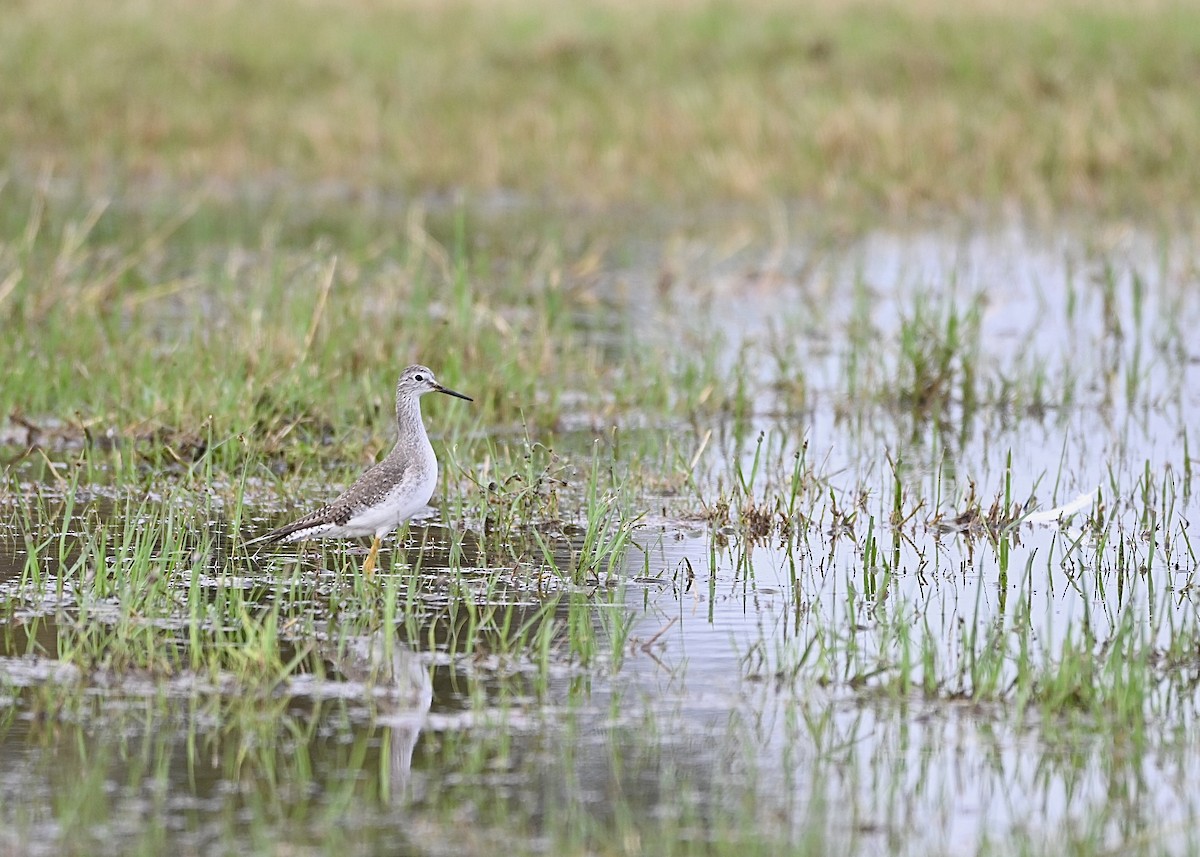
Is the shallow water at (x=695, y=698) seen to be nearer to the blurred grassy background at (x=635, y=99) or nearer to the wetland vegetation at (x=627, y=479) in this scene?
the wetland vegetation at (x=627, y=479)

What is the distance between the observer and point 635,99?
21.3 m

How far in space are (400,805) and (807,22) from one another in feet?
69.4

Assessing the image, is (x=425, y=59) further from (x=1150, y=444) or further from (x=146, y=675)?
(x=146, y=675)

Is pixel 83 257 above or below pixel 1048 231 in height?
below

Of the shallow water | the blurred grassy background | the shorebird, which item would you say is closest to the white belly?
the shorebird

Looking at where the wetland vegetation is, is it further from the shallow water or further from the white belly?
the white belly

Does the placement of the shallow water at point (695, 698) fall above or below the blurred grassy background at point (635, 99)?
below

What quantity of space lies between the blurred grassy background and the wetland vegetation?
8 cm

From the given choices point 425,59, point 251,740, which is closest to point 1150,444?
point 251,740

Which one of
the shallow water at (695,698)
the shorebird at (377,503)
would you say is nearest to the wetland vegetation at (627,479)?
the shallow water at (695,698)

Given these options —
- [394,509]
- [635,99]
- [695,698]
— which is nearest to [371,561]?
[394,509]

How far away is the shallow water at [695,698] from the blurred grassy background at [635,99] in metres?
10.6

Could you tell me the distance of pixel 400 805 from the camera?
4543 mm

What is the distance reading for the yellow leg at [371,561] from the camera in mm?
6703
